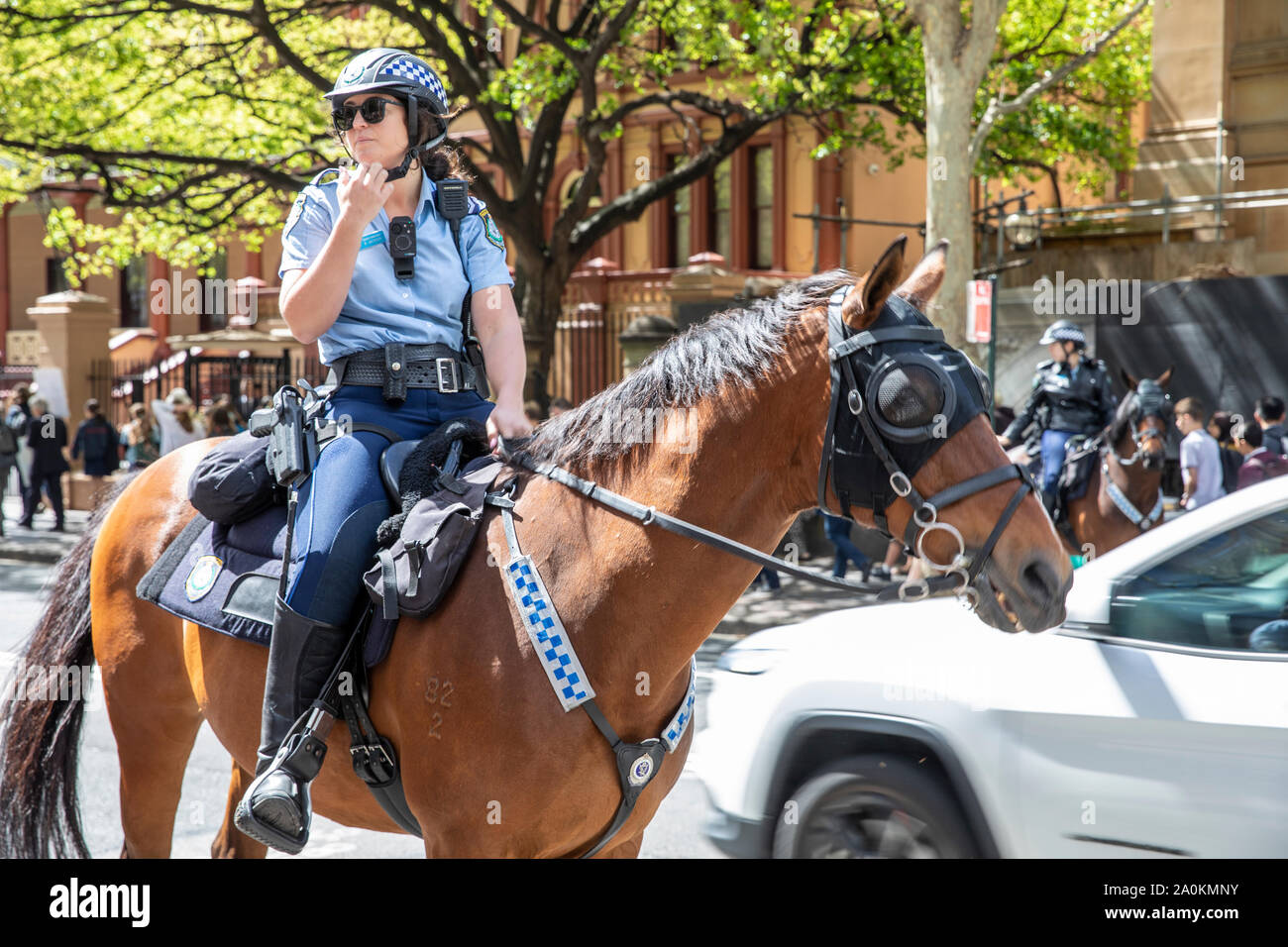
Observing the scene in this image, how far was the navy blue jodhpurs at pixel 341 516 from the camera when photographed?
9.47ft

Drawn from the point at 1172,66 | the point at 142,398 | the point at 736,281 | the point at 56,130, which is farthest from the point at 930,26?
the point at 142,398

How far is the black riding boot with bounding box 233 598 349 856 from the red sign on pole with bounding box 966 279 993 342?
989cm

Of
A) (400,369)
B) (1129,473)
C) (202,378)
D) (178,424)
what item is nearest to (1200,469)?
(1129,473)

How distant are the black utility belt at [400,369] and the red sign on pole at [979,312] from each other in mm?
9423

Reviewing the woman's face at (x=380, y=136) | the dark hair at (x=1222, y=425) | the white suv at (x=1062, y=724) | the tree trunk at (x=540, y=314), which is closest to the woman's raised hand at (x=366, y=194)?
the woman's face at (x=380, y=136)

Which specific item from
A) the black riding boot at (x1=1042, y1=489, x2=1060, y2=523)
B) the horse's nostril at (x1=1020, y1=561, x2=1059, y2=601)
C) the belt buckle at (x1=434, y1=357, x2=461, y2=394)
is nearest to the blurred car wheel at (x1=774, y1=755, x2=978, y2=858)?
the horse's nostril at (x1=1020, y1=561, x2=1059, y2=601)

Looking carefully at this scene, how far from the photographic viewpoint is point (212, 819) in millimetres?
5957

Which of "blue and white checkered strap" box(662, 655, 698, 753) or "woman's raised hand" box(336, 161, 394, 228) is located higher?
"woman's raised hand" box(336, 161, 394, 228)

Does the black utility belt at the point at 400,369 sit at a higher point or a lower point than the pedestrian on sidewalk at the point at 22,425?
higher

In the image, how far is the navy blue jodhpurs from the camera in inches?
A: 114

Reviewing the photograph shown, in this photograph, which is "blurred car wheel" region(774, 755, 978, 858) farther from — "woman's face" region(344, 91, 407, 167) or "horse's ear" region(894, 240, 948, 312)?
"woman's face" region(344, 91, 407, 167)

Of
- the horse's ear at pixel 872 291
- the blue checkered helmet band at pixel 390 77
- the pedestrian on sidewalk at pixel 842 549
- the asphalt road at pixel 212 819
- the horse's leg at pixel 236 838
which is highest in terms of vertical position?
the blue checkered helmet band at pixel 390 77

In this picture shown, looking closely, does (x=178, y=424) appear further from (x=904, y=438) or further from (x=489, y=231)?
(x=904, y=438)

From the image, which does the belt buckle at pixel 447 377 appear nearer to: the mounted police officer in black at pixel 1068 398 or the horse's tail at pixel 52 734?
the horse's tail at pixel 52 734
